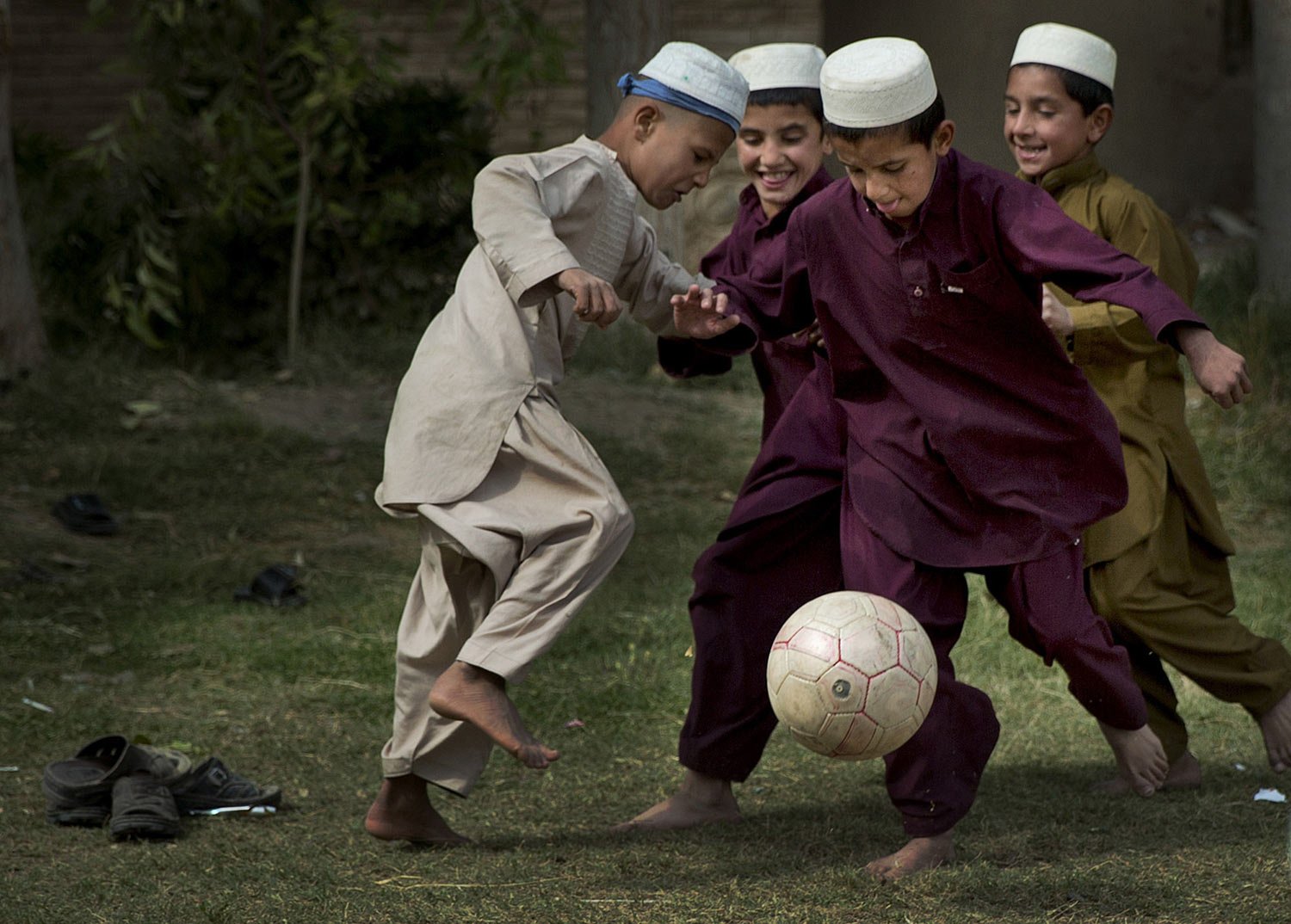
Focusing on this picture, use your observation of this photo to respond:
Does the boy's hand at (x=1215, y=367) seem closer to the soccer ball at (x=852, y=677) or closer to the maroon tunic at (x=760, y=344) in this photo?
the soccer ball at (x=852, y=677)

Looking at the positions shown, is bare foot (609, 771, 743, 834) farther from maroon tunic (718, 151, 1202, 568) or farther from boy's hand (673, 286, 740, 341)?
boy's hand (673, 286, 740, 341)

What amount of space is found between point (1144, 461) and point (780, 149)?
1232 millimetres

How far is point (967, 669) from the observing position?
547 cm

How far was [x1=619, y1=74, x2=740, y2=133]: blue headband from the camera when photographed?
384 cm

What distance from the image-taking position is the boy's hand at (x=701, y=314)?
3.74m

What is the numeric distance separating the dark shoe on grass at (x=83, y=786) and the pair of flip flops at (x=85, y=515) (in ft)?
9.48

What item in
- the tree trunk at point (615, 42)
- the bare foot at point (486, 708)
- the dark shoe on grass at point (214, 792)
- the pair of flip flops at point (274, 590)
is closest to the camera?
the bare foot at point (486, 708)

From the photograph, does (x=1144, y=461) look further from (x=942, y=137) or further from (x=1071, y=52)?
(x=942, y=137)

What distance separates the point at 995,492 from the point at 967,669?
1.98 metres

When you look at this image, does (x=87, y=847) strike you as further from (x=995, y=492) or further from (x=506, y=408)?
(x=995, y=492)

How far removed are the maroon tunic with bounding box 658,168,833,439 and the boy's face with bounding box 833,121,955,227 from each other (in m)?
0.53

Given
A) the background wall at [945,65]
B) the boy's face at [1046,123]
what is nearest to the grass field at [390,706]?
the boy's face at [1046,123]

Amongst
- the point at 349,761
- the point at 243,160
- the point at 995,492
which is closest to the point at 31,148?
the point at 243,160

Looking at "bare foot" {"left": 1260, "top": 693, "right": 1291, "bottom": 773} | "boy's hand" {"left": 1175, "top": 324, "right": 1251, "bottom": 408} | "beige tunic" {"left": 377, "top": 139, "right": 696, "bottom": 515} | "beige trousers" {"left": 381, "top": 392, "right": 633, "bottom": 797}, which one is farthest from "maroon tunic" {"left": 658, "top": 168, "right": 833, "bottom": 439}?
"bare foot" {"left": 1260, "top": 693, "right": 1291, "bottom": 773}
